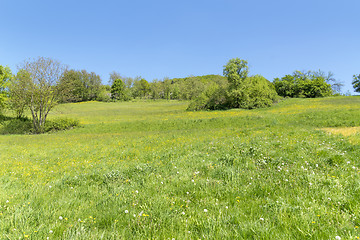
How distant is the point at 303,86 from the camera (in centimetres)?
7394

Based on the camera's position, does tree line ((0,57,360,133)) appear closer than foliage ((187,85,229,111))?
Yes

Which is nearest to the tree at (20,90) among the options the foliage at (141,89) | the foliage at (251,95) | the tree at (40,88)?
the tree at (40,88)

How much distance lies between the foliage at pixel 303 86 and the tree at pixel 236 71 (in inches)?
1834

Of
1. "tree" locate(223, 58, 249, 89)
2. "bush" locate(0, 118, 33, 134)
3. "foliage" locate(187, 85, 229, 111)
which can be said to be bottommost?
"bush" locate(0, 118, 33, 134)

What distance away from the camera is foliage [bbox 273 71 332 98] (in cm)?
7194

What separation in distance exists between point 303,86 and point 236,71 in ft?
161

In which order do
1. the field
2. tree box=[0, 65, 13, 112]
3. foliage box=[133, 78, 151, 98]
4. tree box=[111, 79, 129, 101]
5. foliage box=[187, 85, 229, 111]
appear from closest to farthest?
the field
tree box=[0, 65, 13, 112]
foliage box=[187, 85, 229, 111]
tree box=[111, 79, 129, 101]
foliage box=[133, 78, 151, 98]

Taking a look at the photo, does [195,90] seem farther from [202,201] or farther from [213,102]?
[202,201]

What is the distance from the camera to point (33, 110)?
28906 millimetres

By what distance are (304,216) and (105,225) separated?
3712 millimetres

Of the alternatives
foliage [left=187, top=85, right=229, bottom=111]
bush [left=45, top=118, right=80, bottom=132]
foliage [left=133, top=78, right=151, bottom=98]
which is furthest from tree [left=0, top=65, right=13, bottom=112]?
foliage [left=133, top=78, right=151, bottom=98]

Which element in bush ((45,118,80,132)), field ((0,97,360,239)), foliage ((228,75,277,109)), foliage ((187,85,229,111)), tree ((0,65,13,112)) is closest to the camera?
field ((0,97,360,239))

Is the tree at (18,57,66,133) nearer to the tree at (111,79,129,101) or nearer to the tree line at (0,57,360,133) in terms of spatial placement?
the tree line at (0,57,360,133)

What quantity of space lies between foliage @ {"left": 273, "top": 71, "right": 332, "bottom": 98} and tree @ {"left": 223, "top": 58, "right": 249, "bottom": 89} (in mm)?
46575
